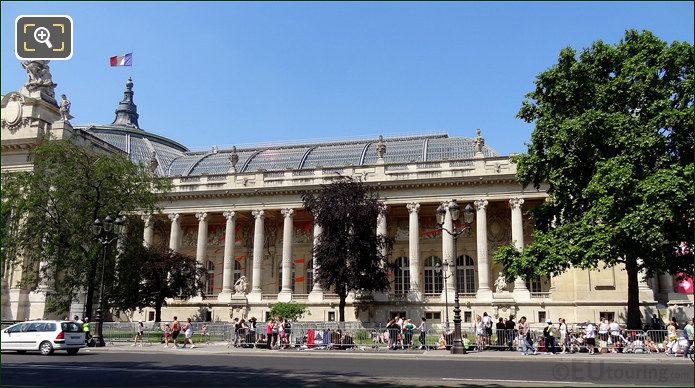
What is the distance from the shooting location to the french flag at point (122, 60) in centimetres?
5534

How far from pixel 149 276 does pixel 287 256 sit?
44.1 feet

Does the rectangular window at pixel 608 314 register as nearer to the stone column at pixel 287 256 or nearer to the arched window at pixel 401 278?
the arched window at pixel 401 278

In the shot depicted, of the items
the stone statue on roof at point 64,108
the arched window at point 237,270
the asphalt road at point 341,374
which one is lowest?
the asphalt road at point 341,374

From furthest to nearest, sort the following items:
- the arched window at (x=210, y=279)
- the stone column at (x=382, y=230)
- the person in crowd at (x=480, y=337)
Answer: the arched window at (x=210, y=279), the stone column at (x=382, y=230), the person in crowd at (x=480, y=337)

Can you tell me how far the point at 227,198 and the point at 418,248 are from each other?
716 inches

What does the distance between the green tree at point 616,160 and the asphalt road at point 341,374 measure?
7.57 m

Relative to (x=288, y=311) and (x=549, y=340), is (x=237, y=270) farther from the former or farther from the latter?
(x=549, y=340)

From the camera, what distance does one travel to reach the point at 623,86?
2861cm

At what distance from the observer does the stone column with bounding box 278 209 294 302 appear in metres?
50.2

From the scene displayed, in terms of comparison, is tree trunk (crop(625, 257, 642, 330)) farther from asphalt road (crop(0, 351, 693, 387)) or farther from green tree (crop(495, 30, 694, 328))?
asphalt road (crop(0, 351, 693, 387))

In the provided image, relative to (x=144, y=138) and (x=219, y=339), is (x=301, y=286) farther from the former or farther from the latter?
(x=144, y=138)

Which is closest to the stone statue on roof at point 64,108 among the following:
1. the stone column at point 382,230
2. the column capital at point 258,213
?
the column capital at point 258,213

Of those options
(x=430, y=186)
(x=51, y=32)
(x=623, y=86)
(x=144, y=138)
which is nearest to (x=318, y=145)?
(x=430, y=186)

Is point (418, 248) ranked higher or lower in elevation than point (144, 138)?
lower
